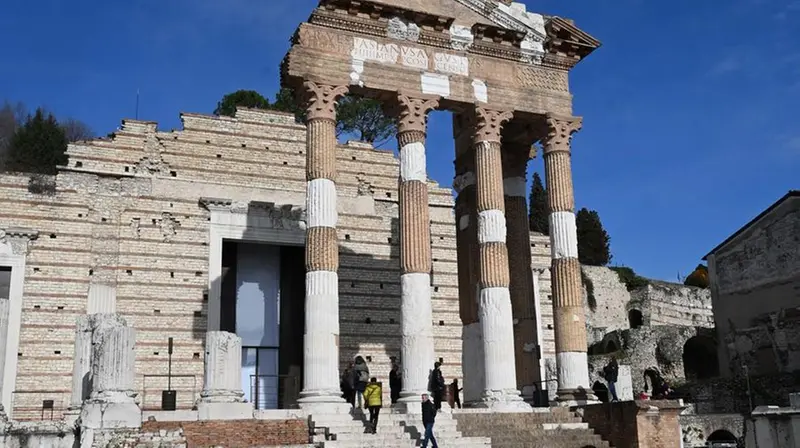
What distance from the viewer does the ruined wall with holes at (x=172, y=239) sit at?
20109mm

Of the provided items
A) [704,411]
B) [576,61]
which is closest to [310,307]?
[576,61]

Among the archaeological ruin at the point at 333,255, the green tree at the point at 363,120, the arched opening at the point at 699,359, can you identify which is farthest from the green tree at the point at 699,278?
the archaeological ruin at the point at 333,255

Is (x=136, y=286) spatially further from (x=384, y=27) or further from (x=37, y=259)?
(x=384, y=27)

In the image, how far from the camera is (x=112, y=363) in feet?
Result: 43.4

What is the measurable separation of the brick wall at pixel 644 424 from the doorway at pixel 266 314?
8774mm

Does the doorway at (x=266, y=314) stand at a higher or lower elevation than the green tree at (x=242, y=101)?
lower

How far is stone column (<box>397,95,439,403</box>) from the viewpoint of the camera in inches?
684

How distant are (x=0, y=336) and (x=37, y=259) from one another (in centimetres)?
701

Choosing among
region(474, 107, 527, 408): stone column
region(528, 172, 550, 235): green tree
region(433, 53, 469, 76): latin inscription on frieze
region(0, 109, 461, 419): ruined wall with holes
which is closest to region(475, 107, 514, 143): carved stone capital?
region(474, 107, 527, 408): stone column

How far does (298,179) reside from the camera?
77.2 ft

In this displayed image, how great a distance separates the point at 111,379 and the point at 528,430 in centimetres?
836

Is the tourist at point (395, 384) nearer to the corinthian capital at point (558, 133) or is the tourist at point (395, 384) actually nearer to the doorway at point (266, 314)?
the doorway at point (266, 314)

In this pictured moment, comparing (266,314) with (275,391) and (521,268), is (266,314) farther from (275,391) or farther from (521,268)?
(521,268)

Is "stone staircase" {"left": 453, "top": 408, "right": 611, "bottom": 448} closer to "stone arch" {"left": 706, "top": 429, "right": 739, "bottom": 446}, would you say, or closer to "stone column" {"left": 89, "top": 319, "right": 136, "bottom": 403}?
"stone column" {"left": 89, "top": 319, "right": 136, "bottom": 403}
